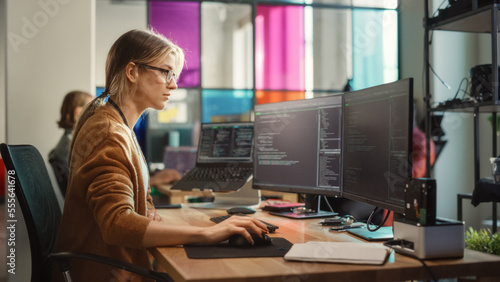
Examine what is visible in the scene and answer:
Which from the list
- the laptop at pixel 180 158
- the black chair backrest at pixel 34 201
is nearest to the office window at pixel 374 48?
the laptop at pixel 180 158

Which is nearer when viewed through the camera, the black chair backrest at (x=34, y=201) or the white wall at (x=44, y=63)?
the black chair backrest at (x=34, y=201)

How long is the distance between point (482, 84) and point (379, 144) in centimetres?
154

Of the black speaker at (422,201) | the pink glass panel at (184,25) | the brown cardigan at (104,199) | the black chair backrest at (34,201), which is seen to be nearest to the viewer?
the black speaker at (422,201)

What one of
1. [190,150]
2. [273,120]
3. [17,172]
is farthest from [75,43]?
[17,172]

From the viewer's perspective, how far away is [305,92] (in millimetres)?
6125

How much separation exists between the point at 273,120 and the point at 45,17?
99.4 inches

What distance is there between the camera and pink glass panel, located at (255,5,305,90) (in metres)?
6.02

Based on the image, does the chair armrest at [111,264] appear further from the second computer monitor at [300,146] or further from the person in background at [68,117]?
the person in background at [68,117]

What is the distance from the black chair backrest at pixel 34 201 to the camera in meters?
1.46

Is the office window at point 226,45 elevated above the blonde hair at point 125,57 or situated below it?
above

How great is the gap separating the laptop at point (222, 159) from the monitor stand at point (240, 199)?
0.23 ft

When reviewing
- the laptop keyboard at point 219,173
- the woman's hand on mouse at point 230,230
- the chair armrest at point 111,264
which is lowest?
the chair armrest at point 111,264

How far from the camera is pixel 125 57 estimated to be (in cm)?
161

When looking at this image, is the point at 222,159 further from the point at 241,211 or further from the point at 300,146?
the point at 300,146
